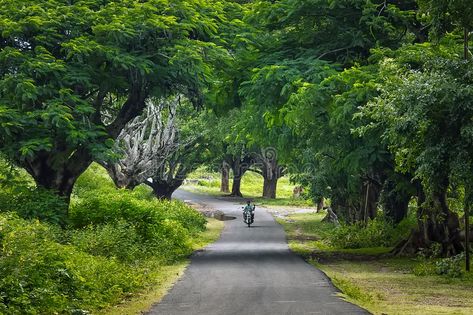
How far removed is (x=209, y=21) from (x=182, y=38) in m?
1.11

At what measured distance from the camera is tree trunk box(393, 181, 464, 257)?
23328 mm

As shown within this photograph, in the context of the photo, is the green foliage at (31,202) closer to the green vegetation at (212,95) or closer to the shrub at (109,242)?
the green vegetation at (212,95)

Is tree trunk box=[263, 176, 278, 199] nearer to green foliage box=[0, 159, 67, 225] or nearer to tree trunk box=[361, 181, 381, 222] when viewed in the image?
tree trunk box=[361, 181, 381, 222]

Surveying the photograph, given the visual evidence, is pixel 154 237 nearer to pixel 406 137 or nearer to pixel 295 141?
pixel 295 141

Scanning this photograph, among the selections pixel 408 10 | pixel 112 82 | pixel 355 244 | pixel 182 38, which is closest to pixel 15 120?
pixel 112 82

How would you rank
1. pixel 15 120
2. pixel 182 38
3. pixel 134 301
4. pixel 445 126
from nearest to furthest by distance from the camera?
pixel 134 301 → pixel 445 126 → pixel 15 120 → pixel 182 38

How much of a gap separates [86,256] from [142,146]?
81.1 feet

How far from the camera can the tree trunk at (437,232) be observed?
76.5 feet

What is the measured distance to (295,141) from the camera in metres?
29.5

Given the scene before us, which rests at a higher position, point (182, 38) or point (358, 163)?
point (182, 38)

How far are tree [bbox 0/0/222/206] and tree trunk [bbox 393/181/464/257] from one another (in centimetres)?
875

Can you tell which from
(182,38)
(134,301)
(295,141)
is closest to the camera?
(134,301)

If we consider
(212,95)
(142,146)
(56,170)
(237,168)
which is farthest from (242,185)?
(56,170)

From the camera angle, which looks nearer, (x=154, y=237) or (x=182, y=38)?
(x=182, y=38)
